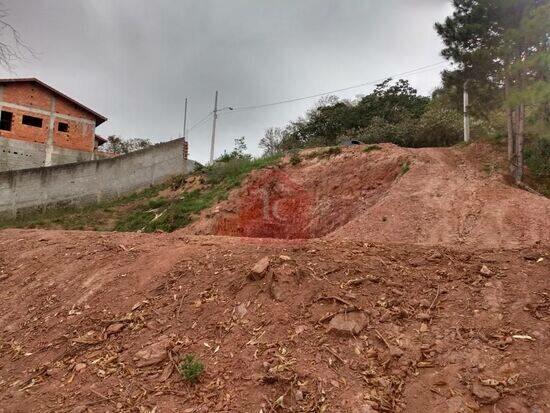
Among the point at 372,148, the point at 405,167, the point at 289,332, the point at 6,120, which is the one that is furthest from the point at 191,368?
the point at 6,120

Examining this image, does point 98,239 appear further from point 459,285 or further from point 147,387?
point 459,285

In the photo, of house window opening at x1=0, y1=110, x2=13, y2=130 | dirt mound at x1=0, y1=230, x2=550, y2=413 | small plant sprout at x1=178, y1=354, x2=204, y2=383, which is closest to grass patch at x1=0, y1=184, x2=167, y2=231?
house window opening at x1=0, y1=110, x2=13, y2=130

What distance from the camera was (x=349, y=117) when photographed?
84.3 feet

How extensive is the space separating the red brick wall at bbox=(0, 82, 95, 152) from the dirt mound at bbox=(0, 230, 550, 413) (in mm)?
19807

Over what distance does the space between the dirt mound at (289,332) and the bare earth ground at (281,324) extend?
0.05ft

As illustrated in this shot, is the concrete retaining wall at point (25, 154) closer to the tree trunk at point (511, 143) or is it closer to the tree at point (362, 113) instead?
the tree at point (362, 113)

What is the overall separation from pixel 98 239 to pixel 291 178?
25.5 ft

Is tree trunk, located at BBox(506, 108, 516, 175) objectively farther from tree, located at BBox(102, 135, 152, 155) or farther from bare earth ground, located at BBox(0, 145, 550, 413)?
tree, located at BBox(102, 135, 152, 155)

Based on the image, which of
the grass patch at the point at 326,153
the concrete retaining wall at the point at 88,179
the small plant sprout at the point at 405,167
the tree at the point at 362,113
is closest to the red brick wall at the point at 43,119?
the concrete retaining wall at the point at 88,179

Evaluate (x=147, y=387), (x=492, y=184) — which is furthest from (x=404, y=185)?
(x=147, y=387)

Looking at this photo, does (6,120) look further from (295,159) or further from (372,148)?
(372,148)

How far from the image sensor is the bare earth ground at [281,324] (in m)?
3.62

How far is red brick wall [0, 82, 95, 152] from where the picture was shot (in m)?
22.9

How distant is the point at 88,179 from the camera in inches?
773
